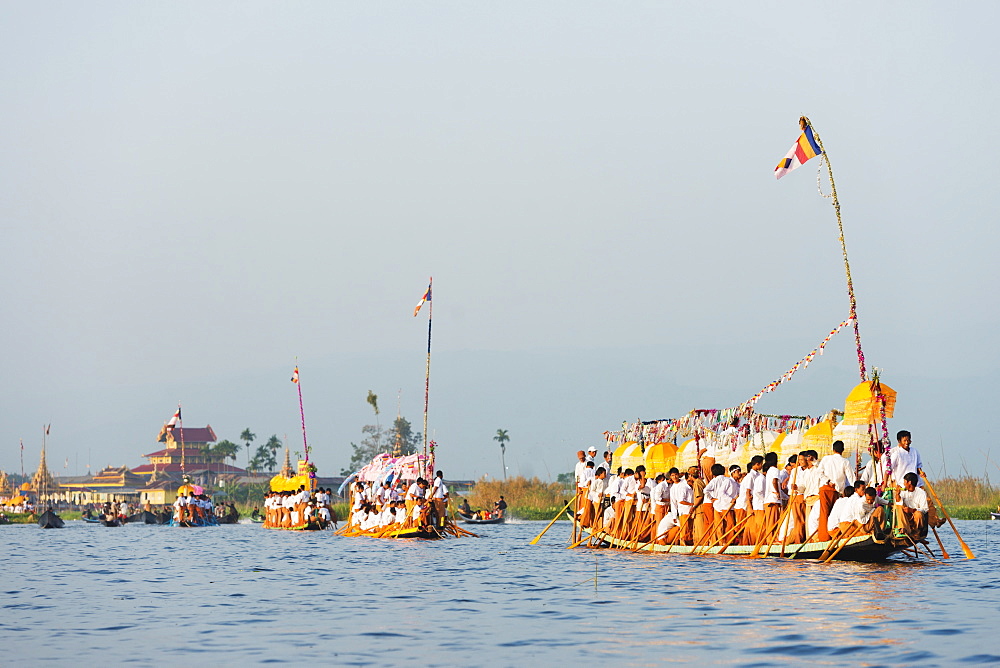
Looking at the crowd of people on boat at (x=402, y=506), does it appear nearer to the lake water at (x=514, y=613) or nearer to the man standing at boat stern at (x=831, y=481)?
the lake water at (x=514, y=613)

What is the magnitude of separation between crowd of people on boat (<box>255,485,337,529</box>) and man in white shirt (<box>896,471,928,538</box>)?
3727 cm

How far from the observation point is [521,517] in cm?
7831

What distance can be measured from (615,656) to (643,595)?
20.5 feet

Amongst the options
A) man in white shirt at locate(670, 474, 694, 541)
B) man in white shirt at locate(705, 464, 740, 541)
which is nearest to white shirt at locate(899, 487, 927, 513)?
man in white shirt at locate(705, 464, 740, 541)

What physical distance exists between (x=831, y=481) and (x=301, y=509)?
38115mm

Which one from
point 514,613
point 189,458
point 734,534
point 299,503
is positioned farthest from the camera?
point 189,458

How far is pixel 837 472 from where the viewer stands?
76.1 feet

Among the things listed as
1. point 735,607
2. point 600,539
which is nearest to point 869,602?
point 735,607

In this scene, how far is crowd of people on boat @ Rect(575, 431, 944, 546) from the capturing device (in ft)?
73.0

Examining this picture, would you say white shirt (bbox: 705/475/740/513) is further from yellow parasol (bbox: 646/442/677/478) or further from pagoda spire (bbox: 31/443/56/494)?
pagoda spire (bbox: 31/443/56/494)

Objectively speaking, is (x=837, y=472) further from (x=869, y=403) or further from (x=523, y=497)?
(x=523, y=497)

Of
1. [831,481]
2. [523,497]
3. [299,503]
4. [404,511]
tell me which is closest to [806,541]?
[831,481]

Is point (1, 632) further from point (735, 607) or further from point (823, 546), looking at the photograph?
point (823, 546)

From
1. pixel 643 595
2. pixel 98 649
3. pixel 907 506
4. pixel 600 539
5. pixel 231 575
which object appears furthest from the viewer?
pixel 600 539
